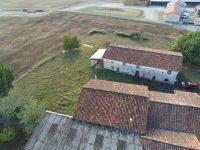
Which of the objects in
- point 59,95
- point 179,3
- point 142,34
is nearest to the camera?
point 59,95

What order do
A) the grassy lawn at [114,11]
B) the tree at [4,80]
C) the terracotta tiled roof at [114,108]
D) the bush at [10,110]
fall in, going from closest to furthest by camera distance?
the terracotta tiled roof at [114,108], the bush at [10,110], the tree at [4,80], the grassy lawn at [114,11]

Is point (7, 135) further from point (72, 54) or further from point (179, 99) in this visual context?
point (72, 54)

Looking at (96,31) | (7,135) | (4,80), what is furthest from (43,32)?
(7,135)

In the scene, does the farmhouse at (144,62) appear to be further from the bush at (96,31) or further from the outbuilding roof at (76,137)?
the bush at (96,31)

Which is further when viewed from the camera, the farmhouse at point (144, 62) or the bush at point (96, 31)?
the bush at point (96, 31)

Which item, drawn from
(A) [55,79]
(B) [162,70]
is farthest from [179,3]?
(A) [55,79]

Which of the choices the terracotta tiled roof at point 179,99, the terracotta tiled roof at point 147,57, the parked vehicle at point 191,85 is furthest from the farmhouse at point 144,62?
the terracotta tiled roof at point 179,99

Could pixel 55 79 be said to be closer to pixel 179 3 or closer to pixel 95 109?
pixel 95 109

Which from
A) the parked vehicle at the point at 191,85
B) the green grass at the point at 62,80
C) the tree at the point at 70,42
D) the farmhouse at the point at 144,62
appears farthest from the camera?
the tree at the point at 70,42
